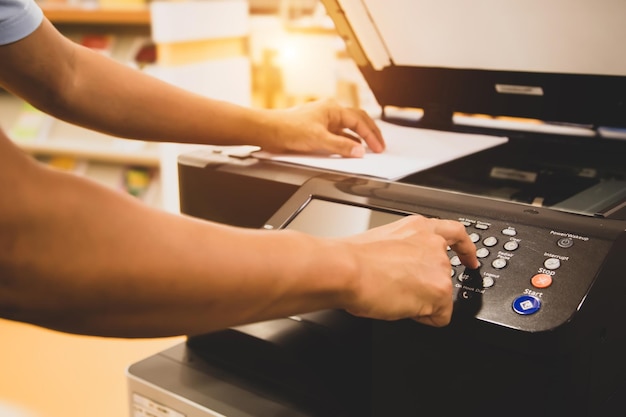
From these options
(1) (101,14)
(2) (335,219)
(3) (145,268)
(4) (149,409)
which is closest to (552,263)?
(2) (335,219)

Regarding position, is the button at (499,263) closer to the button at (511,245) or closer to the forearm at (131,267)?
the button at (511,245)

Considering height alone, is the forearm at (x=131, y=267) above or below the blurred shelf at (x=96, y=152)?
above

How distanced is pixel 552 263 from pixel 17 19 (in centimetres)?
66

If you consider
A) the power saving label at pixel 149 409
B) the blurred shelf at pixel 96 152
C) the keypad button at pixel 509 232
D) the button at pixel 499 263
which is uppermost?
the keypad button at pixel 509 232

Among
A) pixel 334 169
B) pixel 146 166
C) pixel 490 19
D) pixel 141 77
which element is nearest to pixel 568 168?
pixel 490 19

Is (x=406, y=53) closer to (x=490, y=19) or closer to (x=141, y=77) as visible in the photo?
(x=490, y=19)

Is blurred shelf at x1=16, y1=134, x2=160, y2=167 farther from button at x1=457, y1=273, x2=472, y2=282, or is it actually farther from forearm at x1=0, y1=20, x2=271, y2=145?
button at x1=457, y1=273, x2=472, y2=282

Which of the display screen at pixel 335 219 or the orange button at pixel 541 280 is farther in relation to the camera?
the display screen at pixel 335 219

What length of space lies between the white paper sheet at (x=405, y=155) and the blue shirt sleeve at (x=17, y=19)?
321 mm

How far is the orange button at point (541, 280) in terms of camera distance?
0.57 metres

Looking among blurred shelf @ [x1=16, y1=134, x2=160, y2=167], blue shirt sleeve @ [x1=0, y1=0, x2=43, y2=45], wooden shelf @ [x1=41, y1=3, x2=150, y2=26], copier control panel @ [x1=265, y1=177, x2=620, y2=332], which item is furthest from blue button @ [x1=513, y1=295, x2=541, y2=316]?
blurred shelf @ [x1=16, y1=134, x2=160, y2=167]

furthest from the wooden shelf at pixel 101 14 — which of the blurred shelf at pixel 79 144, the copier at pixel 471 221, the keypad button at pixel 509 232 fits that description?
the keypad button at pixel 509 232

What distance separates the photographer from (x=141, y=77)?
92 centimetres

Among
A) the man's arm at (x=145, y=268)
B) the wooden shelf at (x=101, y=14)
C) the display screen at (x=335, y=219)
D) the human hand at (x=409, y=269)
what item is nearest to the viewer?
the man's arm at (x=145, y=268)
